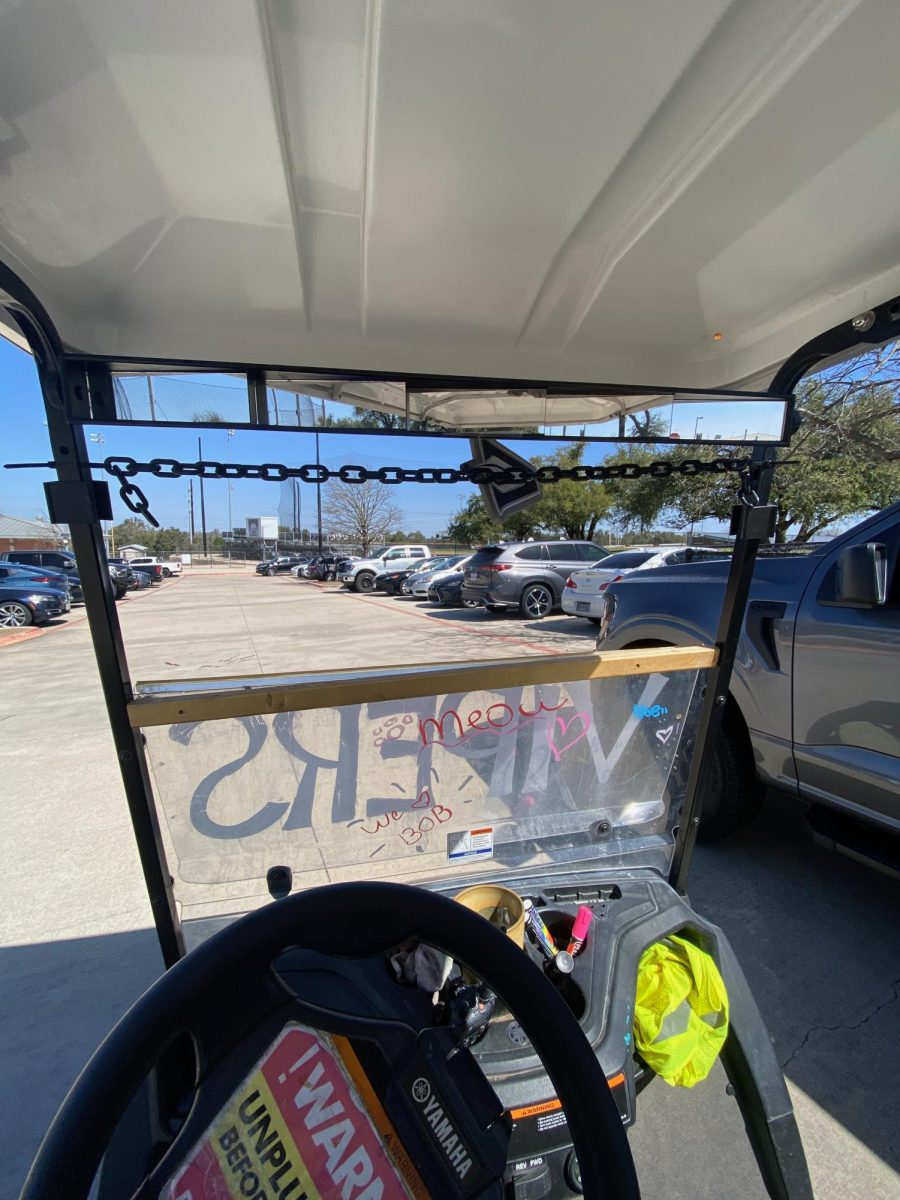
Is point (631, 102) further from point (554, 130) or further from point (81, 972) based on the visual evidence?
point (81, 972)

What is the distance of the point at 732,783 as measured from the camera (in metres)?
3.05

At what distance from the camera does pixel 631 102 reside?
34.7 inches

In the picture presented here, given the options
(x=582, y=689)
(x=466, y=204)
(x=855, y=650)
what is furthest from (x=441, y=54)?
(x=855, y=650)

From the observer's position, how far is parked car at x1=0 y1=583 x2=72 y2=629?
1330 centimetres

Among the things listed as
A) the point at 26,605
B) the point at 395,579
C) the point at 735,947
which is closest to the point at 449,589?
the point at 395,579

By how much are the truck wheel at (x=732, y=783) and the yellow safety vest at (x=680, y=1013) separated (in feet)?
5.30

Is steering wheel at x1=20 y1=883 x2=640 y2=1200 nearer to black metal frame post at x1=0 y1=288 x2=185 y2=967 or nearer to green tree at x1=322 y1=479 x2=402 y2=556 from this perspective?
black metal frame post at x1=0 y1=288 x2=185 y2=967

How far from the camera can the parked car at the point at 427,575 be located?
16.4 meters

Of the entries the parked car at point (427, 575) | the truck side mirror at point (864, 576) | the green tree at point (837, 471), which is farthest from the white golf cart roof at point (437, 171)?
the parked car at point (427, 575)

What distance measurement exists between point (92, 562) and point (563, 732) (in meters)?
1.47

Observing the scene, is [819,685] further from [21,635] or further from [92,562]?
[21,635]

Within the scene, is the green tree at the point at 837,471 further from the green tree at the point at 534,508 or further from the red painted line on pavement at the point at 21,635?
the red painted line on pavement at the point at 21,635

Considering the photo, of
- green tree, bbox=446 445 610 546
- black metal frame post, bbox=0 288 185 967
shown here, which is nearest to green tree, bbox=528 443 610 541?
green tree, bbox=446 445 610 546

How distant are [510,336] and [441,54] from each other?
80cm
